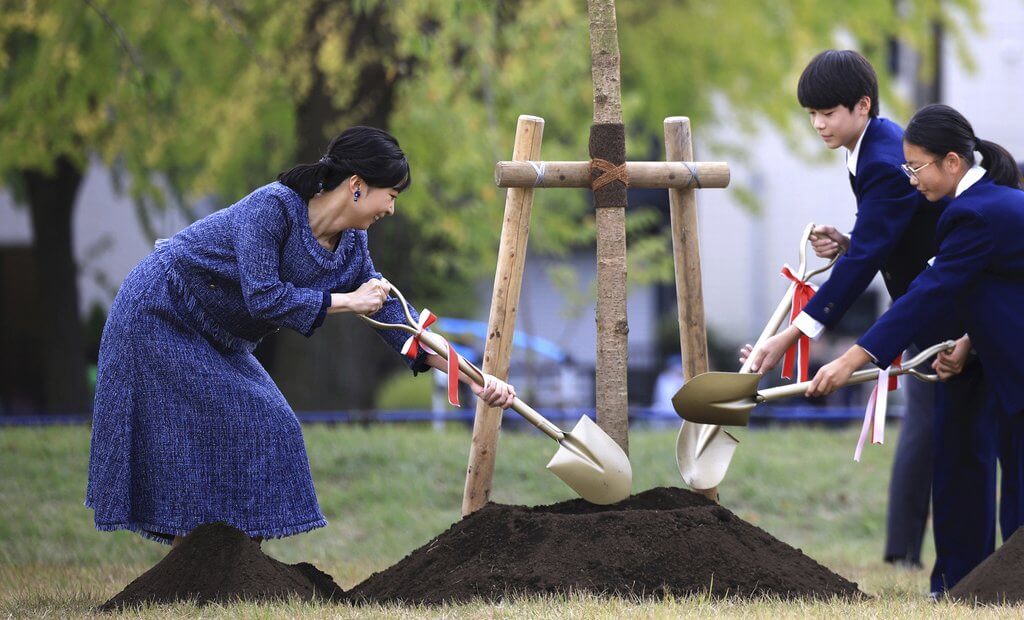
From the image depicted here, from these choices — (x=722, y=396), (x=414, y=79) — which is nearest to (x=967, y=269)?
(x=722, y=396)

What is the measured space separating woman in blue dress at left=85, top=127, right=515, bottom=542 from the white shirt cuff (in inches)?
57.7

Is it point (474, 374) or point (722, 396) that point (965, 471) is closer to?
point (722, 396)

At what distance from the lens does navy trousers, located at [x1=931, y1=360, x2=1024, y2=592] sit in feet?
16.4

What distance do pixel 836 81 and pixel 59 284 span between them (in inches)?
445

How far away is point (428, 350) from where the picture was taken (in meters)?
4.82

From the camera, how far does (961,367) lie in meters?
4.90

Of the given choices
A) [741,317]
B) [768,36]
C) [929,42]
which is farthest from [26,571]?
[741,317]

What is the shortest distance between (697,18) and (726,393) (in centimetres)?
980

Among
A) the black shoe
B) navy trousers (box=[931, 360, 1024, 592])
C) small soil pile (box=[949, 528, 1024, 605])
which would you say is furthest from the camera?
A: the black shoe

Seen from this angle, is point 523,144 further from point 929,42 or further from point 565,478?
point 929,42

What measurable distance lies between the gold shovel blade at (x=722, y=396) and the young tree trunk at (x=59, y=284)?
10.7 meters

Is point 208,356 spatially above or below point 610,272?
below

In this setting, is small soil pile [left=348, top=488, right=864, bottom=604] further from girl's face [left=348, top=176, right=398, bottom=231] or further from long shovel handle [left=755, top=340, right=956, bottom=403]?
girl's face [left=348, top=176, right=398, bottom=231]

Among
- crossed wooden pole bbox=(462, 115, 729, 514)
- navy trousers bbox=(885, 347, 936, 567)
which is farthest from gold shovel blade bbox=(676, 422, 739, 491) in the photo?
navy trousers bbox=(885, 347, 936, 567)
